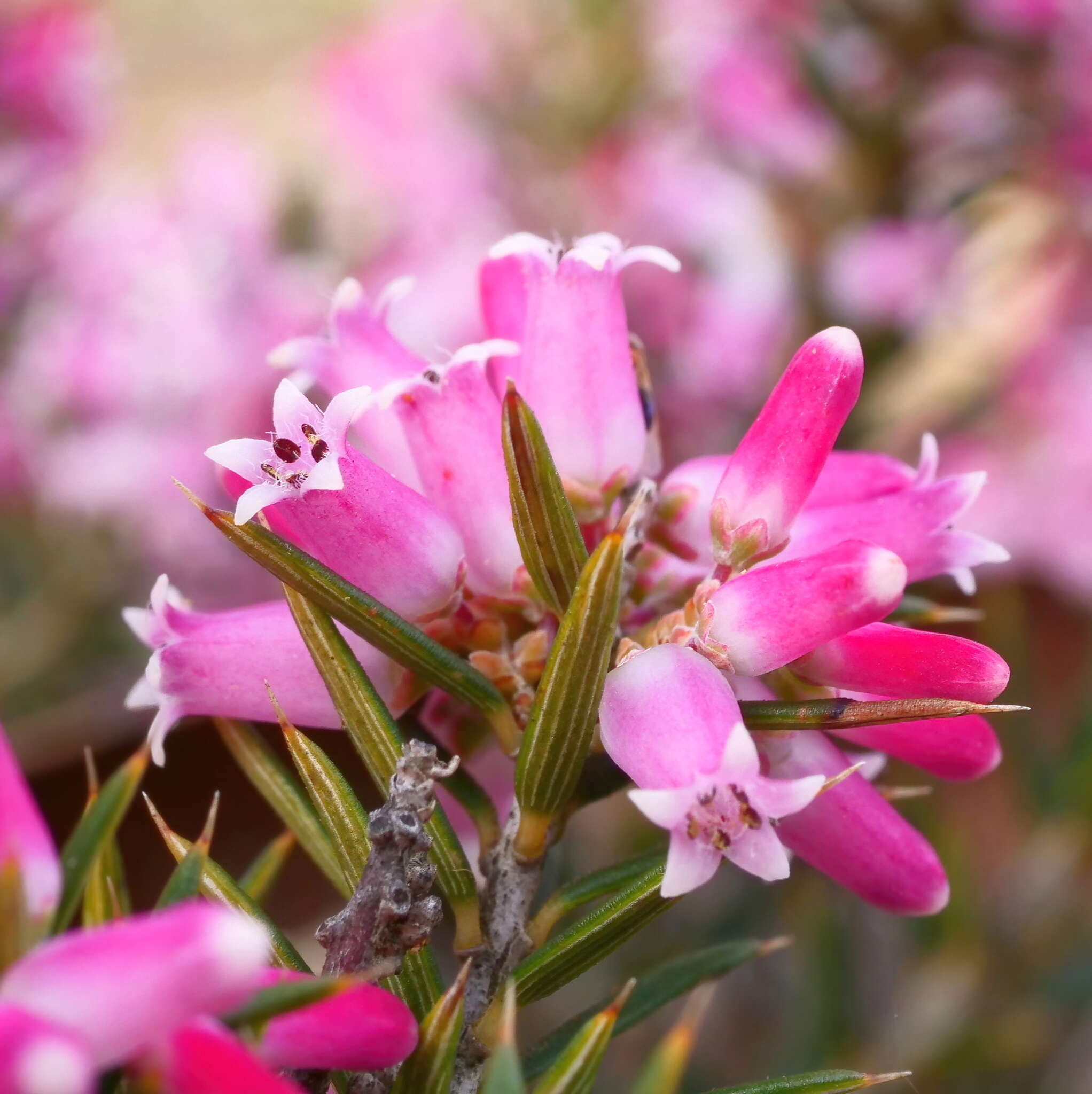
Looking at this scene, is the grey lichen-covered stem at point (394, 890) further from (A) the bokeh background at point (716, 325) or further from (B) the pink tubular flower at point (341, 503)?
(A) the bokeh background at point (716, 325)

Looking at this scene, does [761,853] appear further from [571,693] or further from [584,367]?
[584,367]

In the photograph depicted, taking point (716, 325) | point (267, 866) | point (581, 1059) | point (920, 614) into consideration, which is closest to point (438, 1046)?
point (581, 1059)

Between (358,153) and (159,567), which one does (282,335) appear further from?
(358,153)

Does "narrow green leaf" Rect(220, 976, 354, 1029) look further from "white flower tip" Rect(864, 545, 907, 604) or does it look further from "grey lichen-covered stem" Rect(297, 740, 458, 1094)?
"white flower tip" Rect(864, 545, 907, 604)

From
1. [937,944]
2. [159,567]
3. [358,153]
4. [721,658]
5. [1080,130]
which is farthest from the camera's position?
[358,153]

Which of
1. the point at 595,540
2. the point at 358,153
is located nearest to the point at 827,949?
the point at 595,540

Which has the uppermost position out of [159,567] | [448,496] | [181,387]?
[448,496]

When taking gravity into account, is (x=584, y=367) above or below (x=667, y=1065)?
above

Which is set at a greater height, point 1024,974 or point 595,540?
point 595,540

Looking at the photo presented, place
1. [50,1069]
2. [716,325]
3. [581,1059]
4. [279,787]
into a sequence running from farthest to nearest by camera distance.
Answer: [716,325], [279,787], [581,1059], [50,1069]
